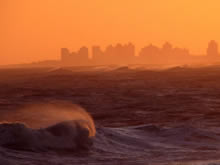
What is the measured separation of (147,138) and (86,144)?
3535 millimetres

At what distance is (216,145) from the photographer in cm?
1759

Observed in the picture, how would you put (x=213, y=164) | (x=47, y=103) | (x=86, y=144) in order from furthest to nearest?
(x=47, y=103) → (x=86, y=144) → (x=213, y=164)

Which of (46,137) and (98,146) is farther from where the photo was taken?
(98,146)

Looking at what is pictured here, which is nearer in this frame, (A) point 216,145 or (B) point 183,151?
(B) point 183,151

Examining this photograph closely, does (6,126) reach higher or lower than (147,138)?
higher

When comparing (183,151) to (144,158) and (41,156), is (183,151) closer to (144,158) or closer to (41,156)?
(144,158)

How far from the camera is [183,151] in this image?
16.2m

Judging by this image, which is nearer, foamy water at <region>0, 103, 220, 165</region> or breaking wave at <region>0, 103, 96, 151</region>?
foamy water at <region>0, 103, 220, 165</region>

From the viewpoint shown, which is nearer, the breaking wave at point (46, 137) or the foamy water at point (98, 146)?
the foamy water at point (98, 146)

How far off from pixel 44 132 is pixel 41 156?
95.1 inches

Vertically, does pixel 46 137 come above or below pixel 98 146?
above

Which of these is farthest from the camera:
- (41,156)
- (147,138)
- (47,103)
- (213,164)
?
(47,103)

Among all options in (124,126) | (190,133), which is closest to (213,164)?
(190,133)

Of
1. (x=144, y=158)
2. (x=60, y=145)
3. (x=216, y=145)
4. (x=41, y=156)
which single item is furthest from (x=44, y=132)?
(x=216, y=145)
